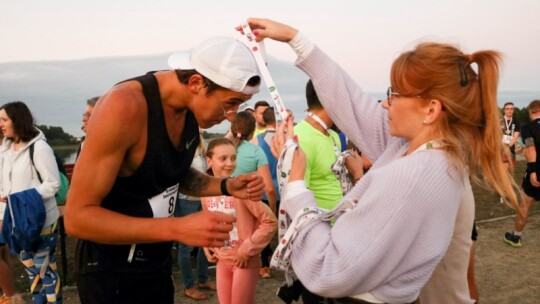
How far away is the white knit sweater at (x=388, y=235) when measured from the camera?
149cm

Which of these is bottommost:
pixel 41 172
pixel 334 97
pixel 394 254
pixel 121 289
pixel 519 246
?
pixel 519 246

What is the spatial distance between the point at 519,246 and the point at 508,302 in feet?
7.82

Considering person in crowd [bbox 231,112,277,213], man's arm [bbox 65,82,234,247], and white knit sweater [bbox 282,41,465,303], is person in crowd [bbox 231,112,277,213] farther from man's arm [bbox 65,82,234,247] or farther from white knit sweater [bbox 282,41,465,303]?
white knit sweater [bbox 282,41,465,303]

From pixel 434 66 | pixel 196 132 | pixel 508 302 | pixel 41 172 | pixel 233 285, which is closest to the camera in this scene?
pixel 434 66

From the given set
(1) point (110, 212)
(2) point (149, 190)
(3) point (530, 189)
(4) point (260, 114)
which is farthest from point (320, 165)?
(3) point (530, 189)

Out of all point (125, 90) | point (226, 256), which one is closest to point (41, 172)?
point (226, 256)

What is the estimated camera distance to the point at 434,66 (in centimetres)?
169

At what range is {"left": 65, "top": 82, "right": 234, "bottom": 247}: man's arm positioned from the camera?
1718mm

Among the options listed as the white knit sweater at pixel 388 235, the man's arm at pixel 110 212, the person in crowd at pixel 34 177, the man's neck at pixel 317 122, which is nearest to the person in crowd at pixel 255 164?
the man's neck at pixel 317 122

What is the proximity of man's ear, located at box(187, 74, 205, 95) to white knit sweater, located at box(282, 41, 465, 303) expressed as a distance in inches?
27.1

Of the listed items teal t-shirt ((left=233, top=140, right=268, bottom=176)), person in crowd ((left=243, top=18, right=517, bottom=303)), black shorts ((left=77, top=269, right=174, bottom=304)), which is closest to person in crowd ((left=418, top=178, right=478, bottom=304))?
person in crowd ((left=243, top=18, right=517, bottom=303))

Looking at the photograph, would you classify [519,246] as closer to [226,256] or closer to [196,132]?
[226,256]

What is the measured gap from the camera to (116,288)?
2195 mm

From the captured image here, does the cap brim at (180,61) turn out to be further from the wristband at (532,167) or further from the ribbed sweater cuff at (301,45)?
the wristband at (532,167)
